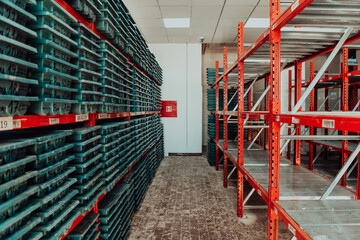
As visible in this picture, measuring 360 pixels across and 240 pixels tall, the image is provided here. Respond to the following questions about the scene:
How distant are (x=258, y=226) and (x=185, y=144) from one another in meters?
4.57

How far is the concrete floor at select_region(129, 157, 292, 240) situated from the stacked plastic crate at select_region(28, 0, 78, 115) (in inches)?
80.9

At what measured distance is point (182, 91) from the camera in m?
7.21

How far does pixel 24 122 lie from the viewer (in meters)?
1.01

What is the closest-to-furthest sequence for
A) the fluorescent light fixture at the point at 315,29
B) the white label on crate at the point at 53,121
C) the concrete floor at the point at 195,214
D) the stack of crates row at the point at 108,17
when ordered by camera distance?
the white label on crate at the point at 53,121 → the stack of crates row at the point at 108,17 → the fluorescent light fixture at the point at 315,29 → the concrete floor at the point at 195,214

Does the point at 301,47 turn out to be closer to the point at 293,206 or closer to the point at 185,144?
the point at 293,206

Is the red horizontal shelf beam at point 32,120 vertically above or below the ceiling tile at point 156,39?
below

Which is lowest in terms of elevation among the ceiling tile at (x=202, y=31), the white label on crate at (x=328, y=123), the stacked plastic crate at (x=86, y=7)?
the white label on crate at (x=328, y=123)

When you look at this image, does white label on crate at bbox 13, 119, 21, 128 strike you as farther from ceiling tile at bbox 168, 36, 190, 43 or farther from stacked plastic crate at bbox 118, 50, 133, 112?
ceiling tile at bbox 168, 36, 190, 43

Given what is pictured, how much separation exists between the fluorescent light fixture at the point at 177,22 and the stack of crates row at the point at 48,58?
3.82m

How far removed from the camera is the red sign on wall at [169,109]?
7.22 metres

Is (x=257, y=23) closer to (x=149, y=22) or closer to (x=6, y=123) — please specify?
(x=149, y=22)

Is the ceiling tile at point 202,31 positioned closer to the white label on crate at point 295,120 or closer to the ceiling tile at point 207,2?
the ceiling tile at point 207,2

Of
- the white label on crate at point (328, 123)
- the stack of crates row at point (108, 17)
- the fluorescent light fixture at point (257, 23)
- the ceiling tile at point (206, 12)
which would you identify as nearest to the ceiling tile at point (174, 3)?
the ceiling tile at point (206, 12)

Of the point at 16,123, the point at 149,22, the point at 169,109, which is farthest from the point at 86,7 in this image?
the point at 169,109
